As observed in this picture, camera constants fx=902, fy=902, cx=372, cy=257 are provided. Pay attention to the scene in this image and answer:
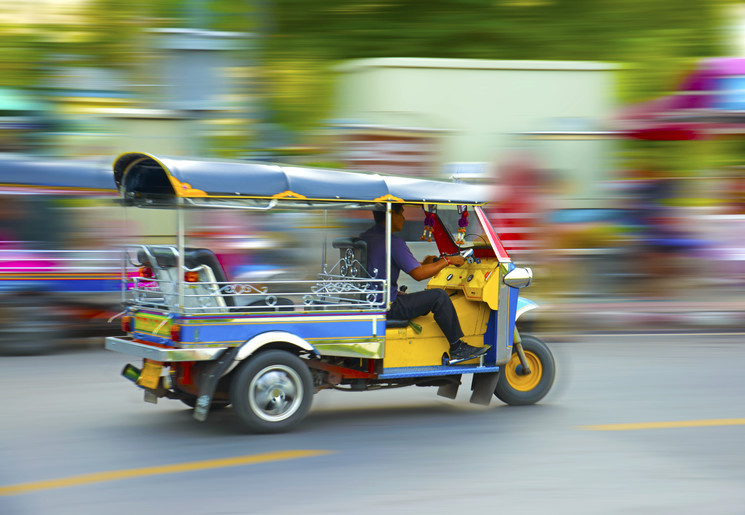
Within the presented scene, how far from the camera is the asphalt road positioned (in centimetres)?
504

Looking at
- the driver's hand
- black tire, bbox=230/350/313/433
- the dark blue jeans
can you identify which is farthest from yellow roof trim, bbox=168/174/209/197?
the driver's hand

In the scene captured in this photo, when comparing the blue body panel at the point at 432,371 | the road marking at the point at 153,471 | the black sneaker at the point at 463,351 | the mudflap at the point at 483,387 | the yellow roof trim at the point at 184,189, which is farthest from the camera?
the mudflap at the point at 483,387

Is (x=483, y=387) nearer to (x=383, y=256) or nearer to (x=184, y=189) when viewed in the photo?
(x=383, y=256)

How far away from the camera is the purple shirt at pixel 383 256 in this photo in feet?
23.3

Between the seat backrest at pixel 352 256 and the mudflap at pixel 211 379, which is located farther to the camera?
the seat backrest at pixel 352 256

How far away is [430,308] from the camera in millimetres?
7168

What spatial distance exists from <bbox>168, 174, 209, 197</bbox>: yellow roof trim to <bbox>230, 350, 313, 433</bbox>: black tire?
125cm

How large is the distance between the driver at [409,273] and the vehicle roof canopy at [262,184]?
253 millimetres

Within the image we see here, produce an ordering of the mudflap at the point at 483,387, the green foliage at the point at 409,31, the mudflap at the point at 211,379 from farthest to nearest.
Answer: the green foliage at the point at 409,31 < the mudflap at the point at 483,387 < the mudflap at the point at 211,379

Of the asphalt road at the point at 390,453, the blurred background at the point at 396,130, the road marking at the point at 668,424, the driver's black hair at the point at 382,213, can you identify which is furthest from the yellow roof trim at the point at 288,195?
the blurred background at the point at 396,130

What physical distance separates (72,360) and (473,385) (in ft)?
16.6

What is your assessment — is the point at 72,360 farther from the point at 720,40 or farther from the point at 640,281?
the point at 720,40

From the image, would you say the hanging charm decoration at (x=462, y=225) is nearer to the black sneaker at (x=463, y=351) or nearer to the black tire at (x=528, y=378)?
the black sneaker at (x=463, y=351)

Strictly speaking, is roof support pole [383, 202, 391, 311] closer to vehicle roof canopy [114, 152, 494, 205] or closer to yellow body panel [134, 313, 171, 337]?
vehicle roof canopy [114, 152, 494, 205]
